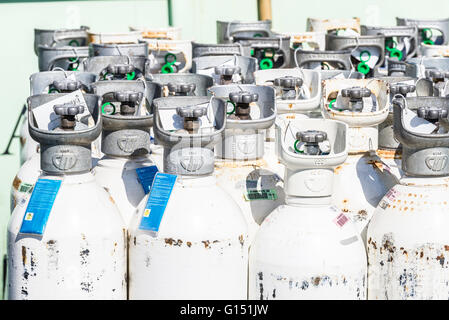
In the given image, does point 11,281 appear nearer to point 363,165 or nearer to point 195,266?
point 195,266

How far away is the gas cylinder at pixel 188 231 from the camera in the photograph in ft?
11.8

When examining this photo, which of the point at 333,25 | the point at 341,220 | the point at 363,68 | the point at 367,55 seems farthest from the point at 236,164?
the point at 333,25

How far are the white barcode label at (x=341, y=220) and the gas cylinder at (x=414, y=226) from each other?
161mm

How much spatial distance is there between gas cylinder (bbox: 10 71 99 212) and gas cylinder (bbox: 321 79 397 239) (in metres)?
1.13

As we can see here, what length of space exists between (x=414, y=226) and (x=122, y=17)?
5389mm

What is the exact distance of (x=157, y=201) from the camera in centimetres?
363

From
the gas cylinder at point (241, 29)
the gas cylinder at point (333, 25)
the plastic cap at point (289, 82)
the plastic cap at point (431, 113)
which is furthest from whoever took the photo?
the gas cylinder at point (333, 25)

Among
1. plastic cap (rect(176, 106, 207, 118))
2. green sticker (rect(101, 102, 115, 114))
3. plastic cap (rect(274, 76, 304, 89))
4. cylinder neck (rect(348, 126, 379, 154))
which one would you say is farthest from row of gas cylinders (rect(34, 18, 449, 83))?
plastic cap (rect(176, 106, 207, 118))

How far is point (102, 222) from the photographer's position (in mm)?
3645

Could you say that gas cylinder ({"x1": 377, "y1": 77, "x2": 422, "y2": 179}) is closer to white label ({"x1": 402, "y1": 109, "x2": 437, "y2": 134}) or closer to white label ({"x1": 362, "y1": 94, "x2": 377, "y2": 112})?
white label ({"x1": 362, "y1": 94, "x2": 377, "y2": 112})

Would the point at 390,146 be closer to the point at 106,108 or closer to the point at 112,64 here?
the point at 106,108

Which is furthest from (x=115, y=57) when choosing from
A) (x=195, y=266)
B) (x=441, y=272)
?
(x=441, y=272)

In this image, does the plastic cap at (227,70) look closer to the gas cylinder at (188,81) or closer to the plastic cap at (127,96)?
the gas cylinder at (188,81)

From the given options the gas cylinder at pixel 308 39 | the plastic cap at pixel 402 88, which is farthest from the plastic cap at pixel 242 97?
the gas cylinder at pixel 308 39
